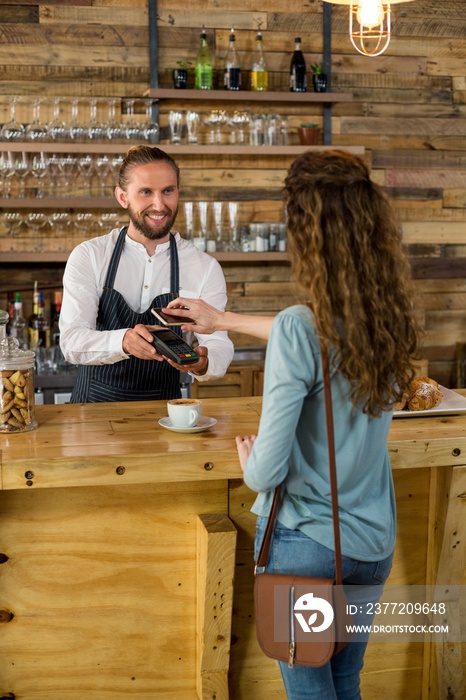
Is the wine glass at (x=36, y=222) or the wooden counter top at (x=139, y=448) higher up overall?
the wine glass at (x=36, y=222)

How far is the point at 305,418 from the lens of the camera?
1620 millimetres

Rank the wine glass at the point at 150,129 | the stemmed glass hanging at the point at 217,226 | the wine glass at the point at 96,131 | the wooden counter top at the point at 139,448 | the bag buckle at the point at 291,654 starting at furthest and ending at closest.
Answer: the stemmed glass hanging at the point at 217,226
the wine glass at the point at 150,129
the wine glass at the point at 96,131
the wooden counter top at the point at 139,448
the bag buckle at the point at 291,654

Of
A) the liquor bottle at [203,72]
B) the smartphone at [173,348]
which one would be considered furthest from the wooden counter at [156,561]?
the liquor bottle at [203,72]

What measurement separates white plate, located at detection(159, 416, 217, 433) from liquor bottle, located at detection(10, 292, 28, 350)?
2.00 m

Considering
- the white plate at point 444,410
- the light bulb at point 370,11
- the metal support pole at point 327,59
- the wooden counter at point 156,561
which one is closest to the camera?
the wooden counter at point 156,561

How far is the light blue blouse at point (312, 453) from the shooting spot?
1.54 meters

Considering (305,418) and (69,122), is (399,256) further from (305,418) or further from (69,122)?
(69,122)

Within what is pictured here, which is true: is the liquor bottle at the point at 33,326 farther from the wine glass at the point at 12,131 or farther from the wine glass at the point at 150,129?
the wine glass at the point at 150,129

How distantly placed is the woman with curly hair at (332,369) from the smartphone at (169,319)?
2.75ft

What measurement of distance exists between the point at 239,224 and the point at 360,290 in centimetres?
319

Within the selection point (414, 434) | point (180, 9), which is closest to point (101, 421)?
point (414, 434)

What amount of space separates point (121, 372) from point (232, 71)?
6.88ft

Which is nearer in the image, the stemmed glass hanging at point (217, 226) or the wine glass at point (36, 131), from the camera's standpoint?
the wine glass at point (36, 131)

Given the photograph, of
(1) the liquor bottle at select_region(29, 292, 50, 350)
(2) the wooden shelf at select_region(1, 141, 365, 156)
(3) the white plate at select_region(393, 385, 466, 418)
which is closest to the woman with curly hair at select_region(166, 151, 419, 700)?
(3) the white plate at select_region(393, 385, 466, 418)
